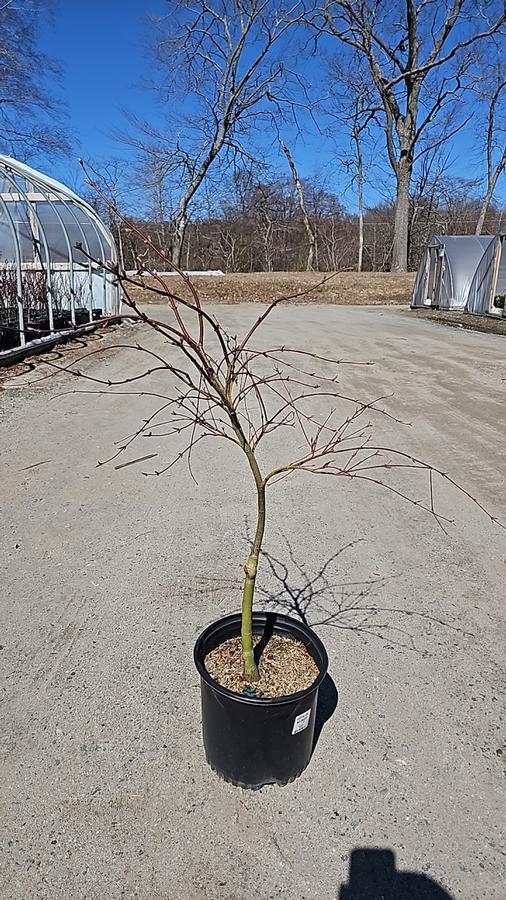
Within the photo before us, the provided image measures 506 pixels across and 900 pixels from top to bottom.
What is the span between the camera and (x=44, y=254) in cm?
980

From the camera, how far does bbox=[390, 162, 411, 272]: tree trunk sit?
24625 mm

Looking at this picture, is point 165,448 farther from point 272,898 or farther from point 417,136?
point 417,136

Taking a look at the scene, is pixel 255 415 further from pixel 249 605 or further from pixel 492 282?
pixel 492 282

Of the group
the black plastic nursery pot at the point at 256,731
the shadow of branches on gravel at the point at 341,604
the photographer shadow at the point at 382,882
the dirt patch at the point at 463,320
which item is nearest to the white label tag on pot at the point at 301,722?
the black plastic nursery pot at the point at 256,731

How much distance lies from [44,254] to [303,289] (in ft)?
41.5

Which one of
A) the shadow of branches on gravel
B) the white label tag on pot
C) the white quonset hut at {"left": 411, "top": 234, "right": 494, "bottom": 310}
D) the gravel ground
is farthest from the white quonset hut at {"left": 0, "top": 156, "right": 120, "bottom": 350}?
the white quonset hut at {"left": 411, "top": 234, "right": 494, "bottom": 310}

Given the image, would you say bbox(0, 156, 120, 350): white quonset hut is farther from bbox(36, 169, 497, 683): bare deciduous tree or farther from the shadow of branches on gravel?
the shadow of branches on gravel

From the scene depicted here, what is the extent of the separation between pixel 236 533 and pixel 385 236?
1336 inches

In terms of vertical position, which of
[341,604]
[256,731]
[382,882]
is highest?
[256,731]

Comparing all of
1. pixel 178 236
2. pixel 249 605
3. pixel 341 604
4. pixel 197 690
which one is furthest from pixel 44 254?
pixel 178 236

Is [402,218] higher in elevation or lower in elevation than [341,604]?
higher

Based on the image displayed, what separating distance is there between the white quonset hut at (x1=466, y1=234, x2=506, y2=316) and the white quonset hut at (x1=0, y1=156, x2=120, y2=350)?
9.03m

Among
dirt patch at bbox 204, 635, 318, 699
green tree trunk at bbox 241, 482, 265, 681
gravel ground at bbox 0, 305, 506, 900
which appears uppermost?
green tree trunk at bbox 241, 482, 265, 681

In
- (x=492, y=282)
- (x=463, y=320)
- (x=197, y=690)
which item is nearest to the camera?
(x=197, y=690)
